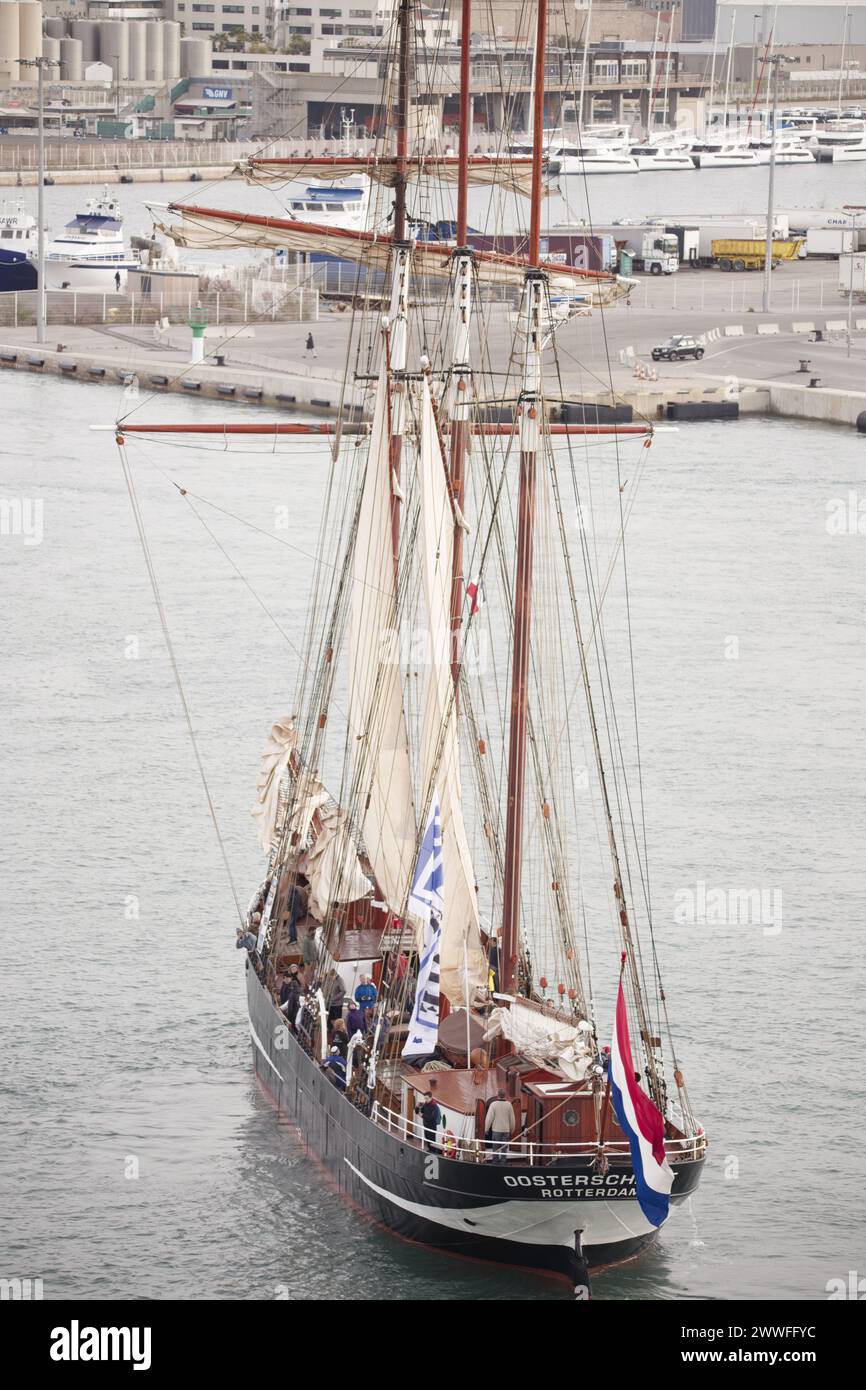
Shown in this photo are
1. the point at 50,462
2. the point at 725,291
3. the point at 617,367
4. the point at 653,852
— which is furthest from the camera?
the point at 725,291

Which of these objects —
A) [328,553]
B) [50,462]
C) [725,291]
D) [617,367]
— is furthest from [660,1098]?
[725,291]

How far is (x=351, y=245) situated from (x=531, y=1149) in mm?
19513

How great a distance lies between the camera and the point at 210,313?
116 meters

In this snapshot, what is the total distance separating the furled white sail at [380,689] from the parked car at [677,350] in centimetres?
6686

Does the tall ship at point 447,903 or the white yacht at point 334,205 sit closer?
the tall ship at point 447,903

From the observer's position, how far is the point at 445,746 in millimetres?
34188

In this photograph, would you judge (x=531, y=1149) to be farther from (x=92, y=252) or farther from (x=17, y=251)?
(x=92, y=252)

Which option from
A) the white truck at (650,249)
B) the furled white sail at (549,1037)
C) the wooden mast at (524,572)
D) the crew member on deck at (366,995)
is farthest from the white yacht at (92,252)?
the furled white sail at (549,1037)

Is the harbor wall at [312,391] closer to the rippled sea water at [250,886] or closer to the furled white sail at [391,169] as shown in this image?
the rippled sea water at [250,886]

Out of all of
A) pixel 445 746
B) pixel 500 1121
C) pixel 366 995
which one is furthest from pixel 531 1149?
pixel 445 746

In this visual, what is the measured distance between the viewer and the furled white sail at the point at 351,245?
40812 millimetres

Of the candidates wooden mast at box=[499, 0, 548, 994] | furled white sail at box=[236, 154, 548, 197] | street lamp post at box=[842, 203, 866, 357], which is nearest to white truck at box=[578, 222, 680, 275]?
street lamp post at box=[842, 203, 866, 357]
